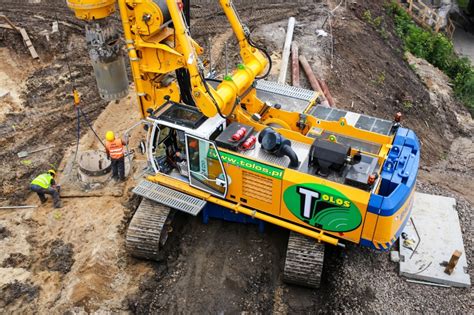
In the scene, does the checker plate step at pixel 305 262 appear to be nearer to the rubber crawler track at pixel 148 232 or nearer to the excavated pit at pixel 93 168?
the rubber crawler track at pixel 148 232

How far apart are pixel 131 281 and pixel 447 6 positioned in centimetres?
2363

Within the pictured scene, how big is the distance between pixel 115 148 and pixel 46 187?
5.32 feet

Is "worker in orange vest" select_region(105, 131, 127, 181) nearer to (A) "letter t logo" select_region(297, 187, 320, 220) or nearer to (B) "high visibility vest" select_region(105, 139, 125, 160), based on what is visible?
(B) "high visibility vest" select_region(105, 139, 125, 160)

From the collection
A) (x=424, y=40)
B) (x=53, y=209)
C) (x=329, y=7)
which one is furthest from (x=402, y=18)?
(x=53, y=209)

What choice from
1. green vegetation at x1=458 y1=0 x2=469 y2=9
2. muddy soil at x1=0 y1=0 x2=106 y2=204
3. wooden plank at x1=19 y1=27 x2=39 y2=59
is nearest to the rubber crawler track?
muddy soil at x1=0 y1=0 x2=106 y2=204

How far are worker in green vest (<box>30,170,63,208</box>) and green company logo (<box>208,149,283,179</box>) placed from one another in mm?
3813

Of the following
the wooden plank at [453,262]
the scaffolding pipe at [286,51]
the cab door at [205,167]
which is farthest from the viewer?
the scaffolding pipe at [286,51]

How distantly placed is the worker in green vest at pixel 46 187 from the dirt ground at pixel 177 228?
0.27 meters

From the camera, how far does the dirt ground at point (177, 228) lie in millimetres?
8148

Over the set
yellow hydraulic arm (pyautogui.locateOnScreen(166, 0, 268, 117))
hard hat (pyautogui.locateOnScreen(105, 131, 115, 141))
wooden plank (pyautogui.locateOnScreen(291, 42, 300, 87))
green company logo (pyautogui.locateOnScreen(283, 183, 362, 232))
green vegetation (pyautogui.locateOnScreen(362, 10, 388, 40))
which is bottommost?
green vegetation (pyautogui.locateOnScreen(362, 10, 388, 40))

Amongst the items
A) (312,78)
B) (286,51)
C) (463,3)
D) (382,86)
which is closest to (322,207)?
(312,78)

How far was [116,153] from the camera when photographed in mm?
10109

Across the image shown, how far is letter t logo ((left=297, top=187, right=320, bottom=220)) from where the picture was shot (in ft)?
24.9

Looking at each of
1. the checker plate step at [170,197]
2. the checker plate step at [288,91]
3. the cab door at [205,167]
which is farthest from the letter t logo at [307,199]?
the checker plate step at [288,91]
